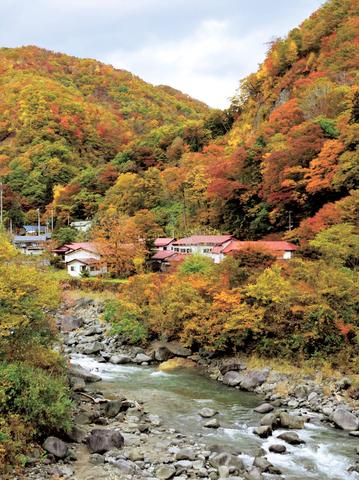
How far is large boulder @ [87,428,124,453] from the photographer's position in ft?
39.0

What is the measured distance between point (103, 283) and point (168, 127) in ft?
136

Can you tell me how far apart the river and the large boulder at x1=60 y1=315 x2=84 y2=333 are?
6.00 metres

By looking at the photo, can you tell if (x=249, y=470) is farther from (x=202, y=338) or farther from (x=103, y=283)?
(x=103, y=283)

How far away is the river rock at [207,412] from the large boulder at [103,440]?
353cm

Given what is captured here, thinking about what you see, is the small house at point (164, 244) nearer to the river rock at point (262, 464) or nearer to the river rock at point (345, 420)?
the river rock at point (345, 420)

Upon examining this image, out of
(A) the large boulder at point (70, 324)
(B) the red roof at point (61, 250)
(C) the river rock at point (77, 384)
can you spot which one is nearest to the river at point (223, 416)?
(C) the river rock at point (77, 384)

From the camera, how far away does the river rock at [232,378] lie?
1839 cm

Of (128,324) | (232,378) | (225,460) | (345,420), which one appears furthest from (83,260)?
(225,460)

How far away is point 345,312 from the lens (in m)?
18.9

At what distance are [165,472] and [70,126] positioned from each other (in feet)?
227

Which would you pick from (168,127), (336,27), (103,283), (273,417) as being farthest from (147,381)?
(168,127)

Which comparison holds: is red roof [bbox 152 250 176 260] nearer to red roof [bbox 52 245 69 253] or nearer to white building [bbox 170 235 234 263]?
white building [bbox 170 235 234 263]

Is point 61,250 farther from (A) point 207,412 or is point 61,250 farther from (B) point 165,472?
(B) point 165,472

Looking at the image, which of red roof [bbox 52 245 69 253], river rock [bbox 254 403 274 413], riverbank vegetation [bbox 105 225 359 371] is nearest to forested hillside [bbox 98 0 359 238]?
riverbank vegetation [bbox 105 225 359 371]
